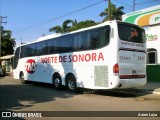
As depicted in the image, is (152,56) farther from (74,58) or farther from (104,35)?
(104,35)

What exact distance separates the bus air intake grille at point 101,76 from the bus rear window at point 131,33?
5.57 ft

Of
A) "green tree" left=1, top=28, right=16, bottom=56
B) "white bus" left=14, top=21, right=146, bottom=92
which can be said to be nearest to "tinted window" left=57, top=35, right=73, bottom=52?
"white bus" left=14, top=21, right=146, bottom=92

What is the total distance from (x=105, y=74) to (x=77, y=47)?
9.16ft

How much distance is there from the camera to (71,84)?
A: 56.1 ft

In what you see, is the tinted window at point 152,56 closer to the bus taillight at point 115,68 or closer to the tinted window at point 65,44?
the tinted window at point 65,44

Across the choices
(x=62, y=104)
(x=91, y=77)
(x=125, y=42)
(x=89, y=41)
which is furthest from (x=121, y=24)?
(x=62, y=104)

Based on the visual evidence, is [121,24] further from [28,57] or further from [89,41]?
[28,57]

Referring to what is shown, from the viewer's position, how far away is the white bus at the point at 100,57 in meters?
14.1

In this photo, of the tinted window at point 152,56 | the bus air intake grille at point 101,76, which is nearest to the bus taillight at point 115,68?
the bus air intake grille at point 101,76

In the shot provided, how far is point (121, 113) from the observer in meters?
10.1

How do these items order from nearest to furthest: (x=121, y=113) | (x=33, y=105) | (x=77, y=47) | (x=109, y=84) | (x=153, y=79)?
(x=121, y=113)
(x=33, y=105)
(x=109, y=84)
(x=77, y=47)
(x=153, y=79)

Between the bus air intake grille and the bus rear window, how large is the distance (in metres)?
1.70

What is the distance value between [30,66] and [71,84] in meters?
6.10

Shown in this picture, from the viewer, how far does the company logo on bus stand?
21775 millimetres
